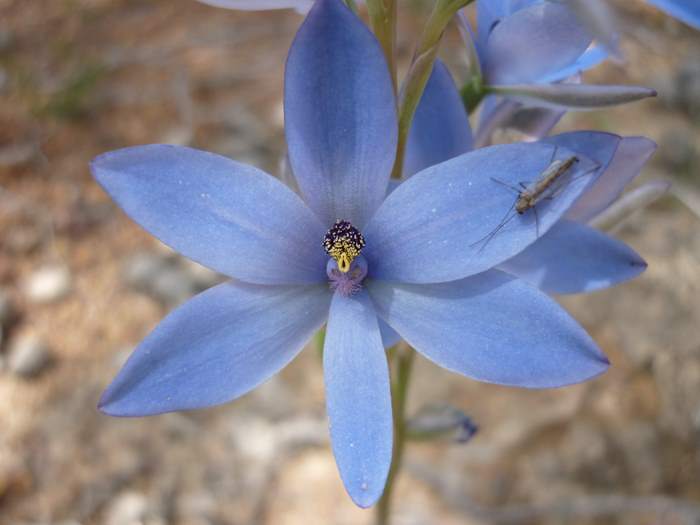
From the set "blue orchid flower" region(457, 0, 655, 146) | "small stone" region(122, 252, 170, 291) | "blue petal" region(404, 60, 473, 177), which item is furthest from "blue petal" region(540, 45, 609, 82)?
"small stone" region(122, 252, 170, 291)

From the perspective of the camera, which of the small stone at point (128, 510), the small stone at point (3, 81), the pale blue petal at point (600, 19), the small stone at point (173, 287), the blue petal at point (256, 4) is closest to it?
the pale blue petal at point (600, 19)

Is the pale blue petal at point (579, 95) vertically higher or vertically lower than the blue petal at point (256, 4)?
lower

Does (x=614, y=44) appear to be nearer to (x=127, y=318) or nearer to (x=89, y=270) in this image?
(x=127, y=318)

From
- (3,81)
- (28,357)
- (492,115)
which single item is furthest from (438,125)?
(3,81)

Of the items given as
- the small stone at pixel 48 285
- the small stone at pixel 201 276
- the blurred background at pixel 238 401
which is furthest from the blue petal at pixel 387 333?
the small stone at pixel 48 285

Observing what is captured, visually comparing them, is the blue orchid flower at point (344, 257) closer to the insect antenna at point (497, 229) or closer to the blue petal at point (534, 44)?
the insect antenna at point (497, 229)

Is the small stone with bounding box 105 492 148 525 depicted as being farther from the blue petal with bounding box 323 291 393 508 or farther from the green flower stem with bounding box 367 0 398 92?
the green flower stem with bounding box 367 0 398 92

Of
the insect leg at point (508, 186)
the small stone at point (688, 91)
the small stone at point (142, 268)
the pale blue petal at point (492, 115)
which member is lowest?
the small stone at point (142, 268)

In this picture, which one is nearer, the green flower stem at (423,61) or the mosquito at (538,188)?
the mosquito at (538,188)

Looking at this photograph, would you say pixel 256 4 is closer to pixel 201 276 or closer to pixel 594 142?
pixel 594 142
